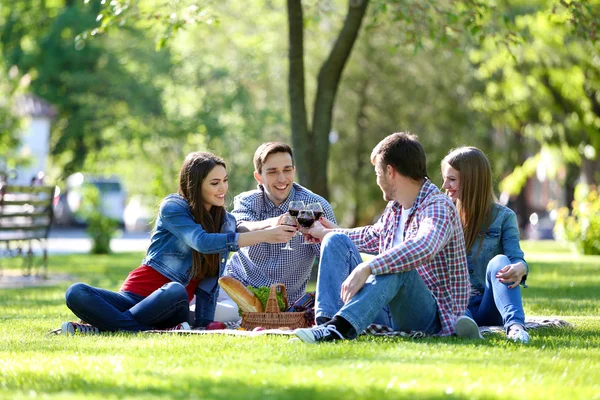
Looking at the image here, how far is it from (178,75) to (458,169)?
81.2 ft

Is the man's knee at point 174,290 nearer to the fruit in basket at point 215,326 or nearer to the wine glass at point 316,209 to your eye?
the fruit in basket at point 215,326

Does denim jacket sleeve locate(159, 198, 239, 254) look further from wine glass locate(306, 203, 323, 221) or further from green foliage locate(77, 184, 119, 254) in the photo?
green foliage locate(77, 184, 119, 254)

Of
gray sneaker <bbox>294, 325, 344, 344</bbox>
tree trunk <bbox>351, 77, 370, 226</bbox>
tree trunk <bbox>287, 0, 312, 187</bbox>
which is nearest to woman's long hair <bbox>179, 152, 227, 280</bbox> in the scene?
gray sneaker <bbox>294, 325, 344, 344</bbox>

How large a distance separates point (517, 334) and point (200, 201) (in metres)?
2.45

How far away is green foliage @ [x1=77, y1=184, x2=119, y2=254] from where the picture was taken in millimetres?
21000

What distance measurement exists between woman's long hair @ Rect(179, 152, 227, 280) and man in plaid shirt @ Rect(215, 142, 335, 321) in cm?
30

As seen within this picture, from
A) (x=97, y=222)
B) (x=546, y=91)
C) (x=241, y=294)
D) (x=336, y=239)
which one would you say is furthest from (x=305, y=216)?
(x=546, y=91)

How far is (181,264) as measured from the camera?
24.5 feet

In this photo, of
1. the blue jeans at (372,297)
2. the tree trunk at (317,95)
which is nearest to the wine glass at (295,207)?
the blue jeans at (372,297)

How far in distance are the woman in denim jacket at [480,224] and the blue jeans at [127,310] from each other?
2.04 metres

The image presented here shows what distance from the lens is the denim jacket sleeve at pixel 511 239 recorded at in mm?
7164

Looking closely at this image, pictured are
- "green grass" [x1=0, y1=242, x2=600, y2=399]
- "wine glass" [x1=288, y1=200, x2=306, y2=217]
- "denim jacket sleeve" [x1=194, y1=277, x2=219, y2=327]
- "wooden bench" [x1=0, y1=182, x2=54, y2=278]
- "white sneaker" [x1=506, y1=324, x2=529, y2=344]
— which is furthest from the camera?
"wooden bench" [x1=0, y1=182, x2=54, y2=278]

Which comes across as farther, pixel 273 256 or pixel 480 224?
pixel 273 256

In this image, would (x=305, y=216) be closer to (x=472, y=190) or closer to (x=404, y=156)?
(x=404, y=156)
